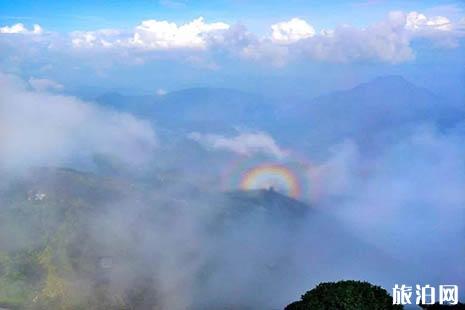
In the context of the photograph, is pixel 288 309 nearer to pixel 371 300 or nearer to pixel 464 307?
pixel 371 300

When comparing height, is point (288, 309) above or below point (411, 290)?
below

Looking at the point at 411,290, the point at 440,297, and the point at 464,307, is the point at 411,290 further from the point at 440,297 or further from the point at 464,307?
the point at 464,307

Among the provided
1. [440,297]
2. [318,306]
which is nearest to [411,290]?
[440,297]

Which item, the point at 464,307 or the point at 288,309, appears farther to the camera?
the point at 464,307

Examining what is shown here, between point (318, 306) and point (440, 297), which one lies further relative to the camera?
point (440, 297)

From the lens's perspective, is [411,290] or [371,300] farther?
[411,290]

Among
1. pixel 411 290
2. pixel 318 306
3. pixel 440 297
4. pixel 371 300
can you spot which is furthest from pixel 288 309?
pixel 440 297

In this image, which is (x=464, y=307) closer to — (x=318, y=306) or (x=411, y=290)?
(x=411, y=290)

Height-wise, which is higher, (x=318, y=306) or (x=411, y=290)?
(x=411, y=290)
